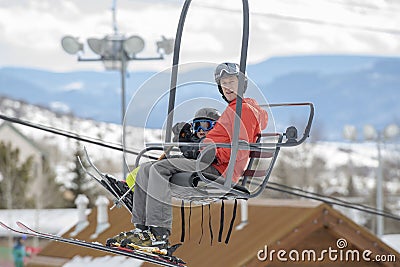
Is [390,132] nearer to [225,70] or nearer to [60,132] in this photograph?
[60,132]

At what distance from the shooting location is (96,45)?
8438 mm

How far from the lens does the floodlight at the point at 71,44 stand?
359 inches

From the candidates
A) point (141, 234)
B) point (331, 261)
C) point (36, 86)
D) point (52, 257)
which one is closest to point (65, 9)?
point (36, 86)

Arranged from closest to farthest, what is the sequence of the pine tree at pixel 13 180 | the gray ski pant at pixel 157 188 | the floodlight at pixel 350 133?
the gray ski pant at pixel 157 188, the floodlight at pixel 350 133, the pine tree at pixel 13 180

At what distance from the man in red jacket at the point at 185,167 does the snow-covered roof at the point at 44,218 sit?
15365 millimetres

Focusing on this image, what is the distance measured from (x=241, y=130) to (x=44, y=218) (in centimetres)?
1732

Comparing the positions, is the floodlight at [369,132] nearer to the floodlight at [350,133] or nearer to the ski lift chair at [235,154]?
the floodlight at [350,133]

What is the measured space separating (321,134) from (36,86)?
1552 inches

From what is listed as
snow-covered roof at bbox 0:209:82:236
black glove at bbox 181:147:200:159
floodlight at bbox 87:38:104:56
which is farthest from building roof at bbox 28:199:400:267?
snow-covered roof at bbox 0:209:82:236

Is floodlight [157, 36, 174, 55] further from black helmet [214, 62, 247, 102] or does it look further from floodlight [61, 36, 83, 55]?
black helmet [214, 62, 247, 102]

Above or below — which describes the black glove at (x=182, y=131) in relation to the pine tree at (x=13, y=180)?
above

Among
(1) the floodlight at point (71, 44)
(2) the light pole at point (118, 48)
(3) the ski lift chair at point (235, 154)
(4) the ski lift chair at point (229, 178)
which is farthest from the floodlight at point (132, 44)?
(4) the ski lift chair at point (229, 178)

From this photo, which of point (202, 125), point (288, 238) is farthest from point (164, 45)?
point (202, 125)

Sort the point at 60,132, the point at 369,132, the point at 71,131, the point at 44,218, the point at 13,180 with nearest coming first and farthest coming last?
the point at 60,132, the point at 369,132, the point at 44,218, the point at 71,131, the point at 13,180
